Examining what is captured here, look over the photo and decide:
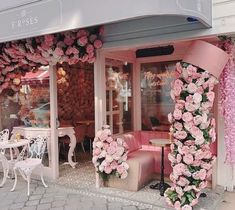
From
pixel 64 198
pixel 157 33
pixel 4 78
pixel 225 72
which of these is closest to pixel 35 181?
pixel 64 198

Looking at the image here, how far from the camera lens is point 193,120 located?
3619mm

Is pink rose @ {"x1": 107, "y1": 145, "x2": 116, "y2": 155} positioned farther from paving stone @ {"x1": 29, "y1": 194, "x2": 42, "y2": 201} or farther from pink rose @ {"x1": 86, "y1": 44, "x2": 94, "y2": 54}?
pink rose @ {"x1": 86, "y1": 44, "x2": 94, "y2": 54}

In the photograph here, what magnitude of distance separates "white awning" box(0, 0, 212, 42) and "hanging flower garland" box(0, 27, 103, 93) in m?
0.36

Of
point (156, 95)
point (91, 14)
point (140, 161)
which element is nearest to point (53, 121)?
point (140, 161)

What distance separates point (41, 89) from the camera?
5645 mm

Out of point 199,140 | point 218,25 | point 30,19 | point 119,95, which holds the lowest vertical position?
point 199,140

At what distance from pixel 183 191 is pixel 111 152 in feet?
4.33

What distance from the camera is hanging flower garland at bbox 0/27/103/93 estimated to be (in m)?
4.49

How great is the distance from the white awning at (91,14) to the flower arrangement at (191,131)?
71cm

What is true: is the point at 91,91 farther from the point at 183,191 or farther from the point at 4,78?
the point at 183,191

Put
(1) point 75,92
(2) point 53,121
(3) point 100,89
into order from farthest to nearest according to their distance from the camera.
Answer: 1. (1) point 75,92
2. (2) point 53,121
3. (3) point 100,89

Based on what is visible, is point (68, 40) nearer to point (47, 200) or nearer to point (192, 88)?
point (192, 88)

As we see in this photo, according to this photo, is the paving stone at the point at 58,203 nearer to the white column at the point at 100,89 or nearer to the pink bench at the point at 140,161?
the pink bench at the point at 140,161

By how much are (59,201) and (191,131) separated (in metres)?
2.36
